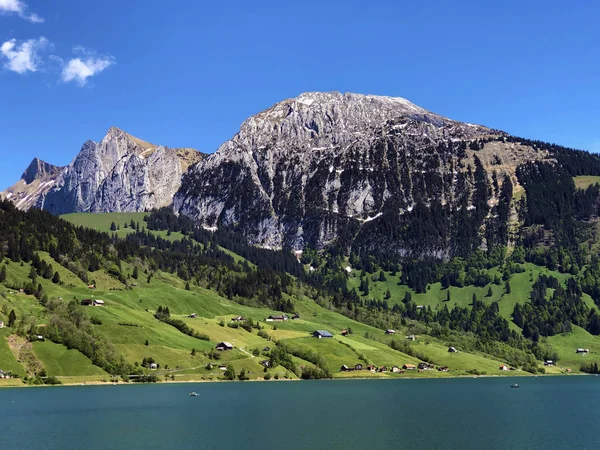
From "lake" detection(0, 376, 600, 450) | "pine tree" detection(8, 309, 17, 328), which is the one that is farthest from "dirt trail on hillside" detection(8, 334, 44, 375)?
"lake" detection(0, 376, 600, 450)

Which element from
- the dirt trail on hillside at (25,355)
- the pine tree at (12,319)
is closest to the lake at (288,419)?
the dirt trail on hillside at (25,355)

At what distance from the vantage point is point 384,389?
180750mm

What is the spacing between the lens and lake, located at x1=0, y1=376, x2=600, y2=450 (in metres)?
88.4

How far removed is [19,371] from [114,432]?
78.6 meters

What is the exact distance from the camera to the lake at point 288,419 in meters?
88.4

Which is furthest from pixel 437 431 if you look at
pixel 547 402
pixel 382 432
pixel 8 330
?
pixel 8 330

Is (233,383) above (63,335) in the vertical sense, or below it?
below

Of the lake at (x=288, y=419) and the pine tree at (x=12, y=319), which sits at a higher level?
the pine tree at (x=12, y=319)

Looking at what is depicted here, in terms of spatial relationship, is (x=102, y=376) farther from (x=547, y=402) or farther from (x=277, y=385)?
(x=547, y=402)

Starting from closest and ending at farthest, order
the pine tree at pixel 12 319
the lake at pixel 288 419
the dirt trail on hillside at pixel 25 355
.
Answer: the lake at pixel 288 419, the dirt trail on hillside at pixel 25 355, the pine tree at pixel 12 319

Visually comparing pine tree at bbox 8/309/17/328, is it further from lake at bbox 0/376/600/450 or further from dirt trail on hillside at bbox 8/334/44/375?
lake at bbox 0/376/600/450

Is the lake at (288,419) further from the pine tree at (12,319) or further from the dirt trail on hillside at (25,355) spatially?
the pine tree at (12,319)

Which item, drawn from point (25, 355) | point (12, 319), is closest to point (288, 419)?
point (25, 355)

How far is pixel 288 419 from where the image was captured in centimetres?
11044
